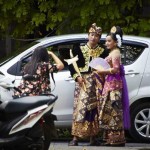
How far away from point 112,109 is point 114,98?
0.56 ft

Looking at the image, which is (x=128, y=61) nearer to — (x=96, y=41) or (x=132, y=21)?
(x=96, y=41)

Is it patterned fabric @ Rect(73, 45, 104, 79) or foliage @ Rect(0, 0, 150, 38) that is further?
foliage @ Rect(0, 0, 150, 38)

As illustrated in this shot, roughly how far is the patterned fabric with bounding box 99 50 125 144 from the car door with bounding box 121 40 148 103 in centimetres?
80

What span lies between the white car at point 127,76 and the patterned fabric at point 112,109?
0.74m

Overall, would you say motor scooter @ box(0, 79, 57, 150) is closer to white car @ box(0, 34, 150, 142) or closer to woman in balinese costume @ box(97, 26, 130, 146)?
woman in balinese costume @ box(97, 26, 130, 146)

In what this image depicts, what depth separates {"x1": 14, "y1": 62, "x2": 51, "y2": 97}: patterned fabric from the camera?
7.04 metres

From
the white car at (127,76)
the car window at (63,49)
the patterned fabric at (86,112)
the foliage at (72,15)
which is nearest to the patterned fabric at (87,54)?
the patterned fabric at (86,112)

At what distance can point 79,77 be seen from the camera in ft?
26.7

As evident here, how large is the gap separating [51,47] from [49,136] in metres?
2.11

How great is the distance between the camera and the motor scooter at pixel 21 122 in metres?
5.34

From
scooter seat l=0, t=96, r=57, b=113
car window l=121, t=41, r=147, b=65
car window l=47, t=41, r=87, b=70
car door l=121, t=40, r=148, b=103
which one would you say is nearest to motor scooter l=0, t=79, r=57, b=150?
scooter seat l=0, t=96, r=57, b=113

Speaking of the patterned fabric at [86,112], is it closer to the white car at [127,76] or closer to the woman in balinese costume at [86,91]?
the woman in balinese costume at [86,91]

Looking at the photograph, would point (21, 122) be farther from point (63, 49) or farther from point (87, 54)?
point (63, 49)

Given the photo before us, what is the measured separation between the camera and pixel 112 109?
8.12 meters
